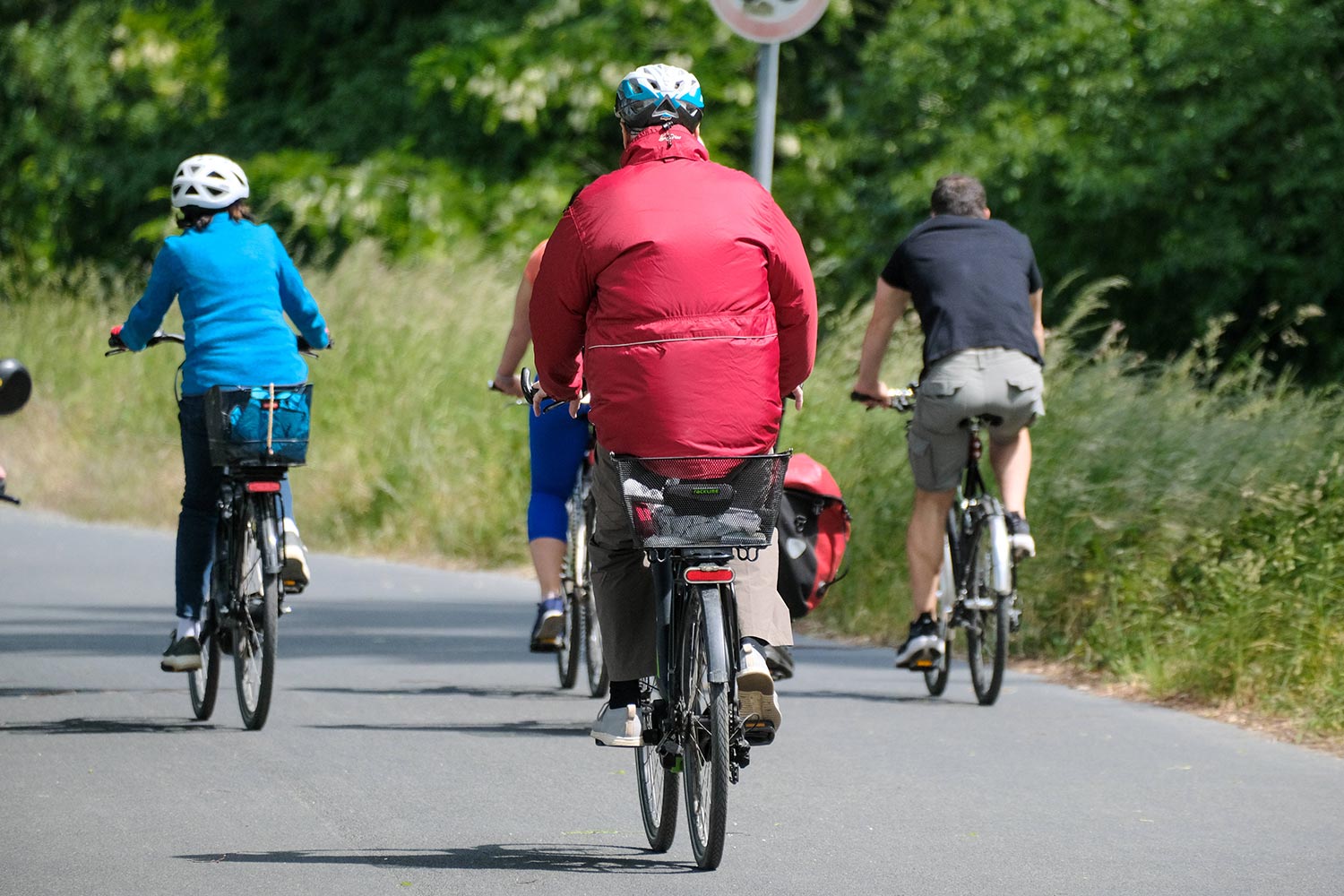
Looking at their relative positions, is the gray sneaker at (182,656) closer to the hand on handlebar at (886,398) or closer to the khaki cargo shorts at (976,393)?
the hand on handlebar at (886,398)

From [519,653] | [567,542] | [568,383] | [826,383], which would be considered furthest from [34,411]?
[568,383]

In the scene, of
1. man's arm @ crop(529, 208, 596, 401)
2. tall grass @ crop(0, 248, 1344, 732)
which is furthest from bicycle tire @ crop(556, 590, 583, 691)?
man's arm @ crop(529, 208, 596, 401)

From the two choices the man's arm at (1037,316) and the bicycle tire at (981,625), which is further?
the man's arm at (1037,316)

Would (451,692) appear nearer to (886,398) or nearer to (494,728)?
(494,728)

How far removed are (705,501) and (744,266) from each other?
0.57 m

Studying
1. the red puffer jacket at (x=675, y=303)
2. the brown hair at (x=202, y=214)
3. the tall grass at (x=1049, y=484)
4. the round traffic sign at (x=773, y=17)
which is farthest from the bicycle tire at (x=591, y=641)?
the red puffer jacket at (x=675, y=303)

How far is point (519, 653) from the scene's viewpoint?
9984 mm

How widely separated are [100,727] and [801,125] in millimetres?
16288

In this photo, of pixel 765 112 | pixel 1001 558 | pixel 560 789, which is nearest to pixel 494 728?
pixel 560 789

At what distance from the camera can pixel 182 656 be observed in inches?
307

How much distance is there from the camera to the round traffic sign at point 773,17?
30.7 ft

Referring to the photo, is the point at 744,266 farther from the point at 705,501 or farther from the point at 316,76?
the point at 316,76

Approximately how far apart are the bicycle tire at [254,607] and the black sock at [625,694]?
2.18 metres

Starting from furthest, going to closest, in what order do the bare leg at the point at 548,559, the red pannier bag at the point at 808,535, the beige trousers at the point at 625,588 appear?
the bare leg at the point at 548,559, the red pannier bag at the point at 808,535, the beige trousers at the point at 625,588
